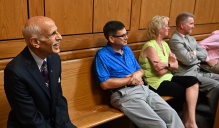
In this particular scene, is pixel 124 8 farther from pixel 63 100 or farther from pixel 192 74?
pixel 63 100

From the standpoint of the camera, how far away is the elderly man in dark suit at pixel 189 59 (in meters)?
3.14

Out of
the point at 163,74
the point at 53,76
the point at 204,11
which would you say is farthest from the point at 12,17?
the point at 204,11

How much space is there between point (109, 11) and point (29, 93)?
149 cm

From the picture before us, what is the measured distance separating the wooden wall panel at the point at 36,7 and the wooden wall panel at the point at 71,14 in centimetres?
5

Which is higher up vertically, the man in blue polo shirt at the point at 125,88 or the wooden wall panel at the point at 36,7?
the wooden wall panel at the point at 36,7

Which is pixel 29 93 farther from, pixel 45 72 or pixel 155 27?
pixel 155 27

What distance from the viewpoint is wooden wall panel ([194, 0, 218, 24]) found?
13.1 feet

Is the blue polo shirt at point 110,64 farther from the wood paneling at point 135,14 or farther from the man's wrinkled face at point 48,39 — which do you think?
the man's wrinkled face at point 48,39

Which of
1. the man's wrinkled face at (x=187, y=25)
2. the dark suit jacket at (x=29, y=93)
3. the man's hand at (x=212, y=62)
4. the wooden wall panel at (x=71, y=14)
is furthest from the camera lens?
the man's hand at (x=212, y=62)

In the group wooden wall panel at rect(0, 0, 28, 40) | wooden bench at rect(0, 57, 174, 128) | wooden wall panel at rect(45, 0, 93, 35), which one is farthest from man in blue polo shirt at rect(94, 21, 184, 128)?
wooden wall panel at rect(0, 0, 28, 40)

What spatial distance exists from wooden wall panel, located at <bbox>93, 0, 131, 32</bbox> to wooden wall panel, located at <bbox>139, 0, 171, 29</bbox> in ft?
0.83

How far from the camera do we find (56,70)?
74.5 inches

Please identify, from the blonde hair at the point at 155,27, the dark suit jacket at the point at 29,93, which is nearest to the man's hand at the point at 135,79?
the blonde hair at the point at 155,27

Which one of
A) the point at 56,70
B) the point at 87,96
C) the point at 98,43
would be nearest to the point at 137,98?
the point at 87,96
